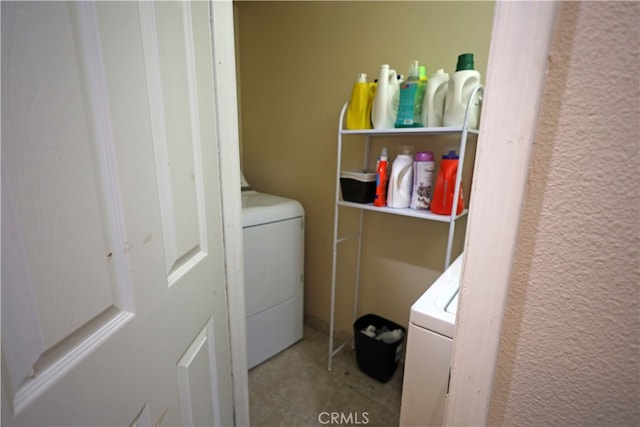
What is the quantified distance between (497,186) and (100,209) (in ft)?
1.78

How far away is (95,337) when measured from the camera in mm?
410

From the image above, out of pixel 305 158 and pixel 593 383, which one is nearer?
pixel 593 383

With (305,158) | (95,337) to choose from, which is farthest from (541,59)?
(305,158)

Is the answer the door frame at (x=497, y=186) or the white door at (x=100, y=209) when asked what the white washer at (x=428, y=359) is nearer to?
the door frame at (x=497, y=186)

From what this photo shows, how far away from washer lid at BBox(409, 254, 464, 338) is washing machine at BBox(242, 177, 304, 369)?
1025 millimetres

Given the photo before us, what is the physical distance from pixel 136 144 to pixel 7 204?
0.68 ft

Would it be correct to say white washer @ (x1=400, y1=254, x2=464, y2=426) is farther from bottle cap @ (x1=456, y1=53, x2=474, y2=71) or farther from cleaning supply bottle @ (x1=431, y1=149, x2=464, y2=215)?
bottle cap @ (x1=456, y1=53, x2=474, y2=71)

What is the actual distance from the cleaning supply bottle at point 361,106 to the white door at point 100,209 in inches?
36.2

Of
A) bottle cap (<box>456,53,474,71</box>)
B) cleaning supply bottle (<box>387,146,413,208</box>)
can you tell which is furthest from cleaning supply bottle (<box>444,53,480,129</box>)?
cleaning supply bottle (<box>387,146,413,208</box>)

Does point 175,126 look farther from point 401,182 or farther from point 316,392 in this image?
point 316,392

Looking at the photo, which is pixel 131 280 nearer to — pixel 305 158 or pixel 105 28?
pixel 105 28

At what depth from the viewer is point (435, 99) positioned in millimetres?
1292

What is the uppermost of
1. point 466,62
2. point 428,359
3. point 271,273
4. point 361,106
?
point 466,62

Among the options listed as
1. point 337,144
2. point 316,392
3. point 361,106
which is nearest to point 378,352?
point 316,392
